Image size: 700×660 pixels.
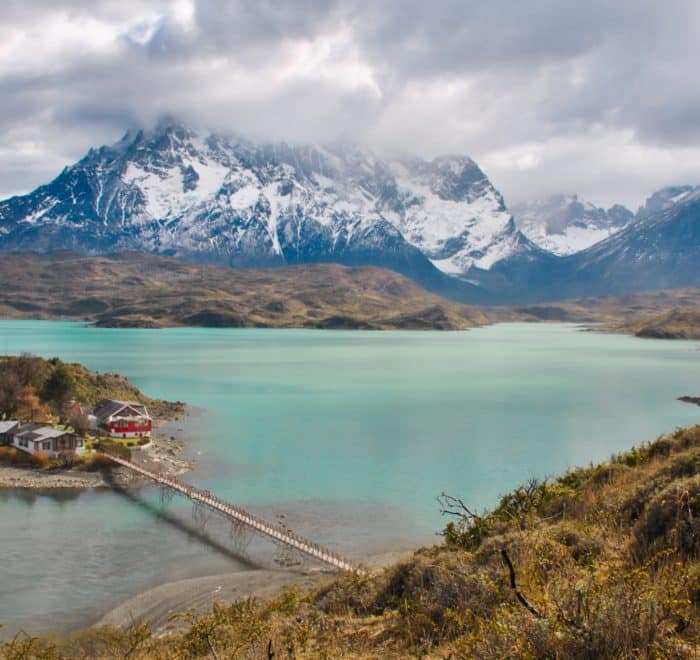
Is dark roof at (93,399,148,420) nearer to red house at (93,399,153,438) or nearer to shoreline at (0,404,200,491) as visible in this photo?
red house at (93,399,153,438)

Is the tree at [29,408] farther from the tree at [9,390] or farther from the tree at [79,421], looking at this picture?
the tree at [79,421]

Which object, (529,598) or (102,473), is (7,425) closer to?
(102,473)

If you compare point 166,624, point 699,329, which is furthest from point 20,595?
point 699,329

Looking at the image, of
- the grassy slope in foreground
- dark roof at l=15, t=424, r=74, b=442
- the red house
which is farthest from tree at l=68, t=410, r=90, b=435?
the grassy slope in foreground

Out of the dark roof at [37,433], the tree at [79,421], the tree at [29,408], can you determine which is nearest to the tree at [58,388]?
the tree at [29,408]

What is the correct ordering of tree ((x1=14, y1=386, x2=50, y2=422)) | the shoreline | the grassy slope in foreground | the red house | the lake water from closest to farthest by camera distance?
the grassy slope in foreground, the lake water, the shoreline, the red house, tree ((x1=14, y1=386, x2=50, y2=422))

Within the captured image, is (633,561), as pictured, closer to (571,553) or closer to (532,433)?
(571,553)
